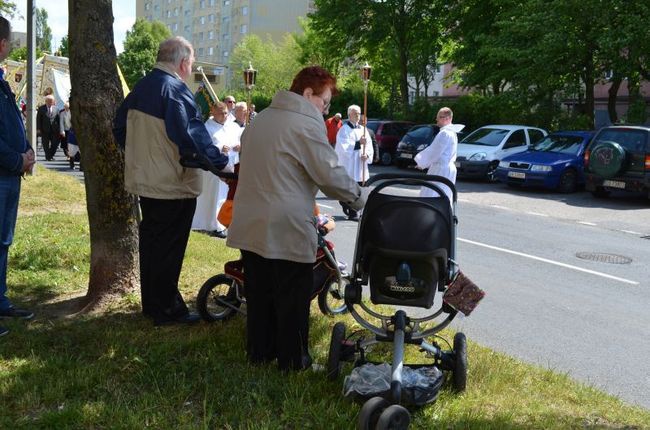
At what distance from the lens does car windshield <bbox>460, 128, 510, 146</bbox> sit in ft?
71.3

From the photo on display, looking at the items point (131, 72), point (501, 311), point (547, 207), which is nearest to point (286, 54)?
point (131, 72)

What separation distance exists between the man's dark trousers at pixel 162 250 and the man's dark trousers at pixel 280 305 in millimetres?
872

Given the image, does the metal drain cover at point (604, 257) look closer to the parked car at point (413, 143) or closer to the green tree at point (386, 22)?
the parked car at point (413, 143)

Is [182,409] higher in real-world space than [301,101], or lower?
lower

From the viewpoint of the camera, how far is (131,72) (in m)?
78.1

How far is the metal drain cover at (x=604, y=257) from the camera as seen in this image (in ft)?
32.1

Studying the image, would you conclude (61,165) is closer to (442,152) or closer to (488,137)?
(488,137)

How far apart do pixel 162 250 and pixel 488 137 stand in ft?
60.7

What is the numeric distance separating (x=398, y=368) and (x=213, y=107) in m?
7.88

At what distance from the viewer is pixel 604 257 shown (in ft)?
33.0

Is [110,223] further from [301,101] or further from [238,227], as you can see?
[301,101]

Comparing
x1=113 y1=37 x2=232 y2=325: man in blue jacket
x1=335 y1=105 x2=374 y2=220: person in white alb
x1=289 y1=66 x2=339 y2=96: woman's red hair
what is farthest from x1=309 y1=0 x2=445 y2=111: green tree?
x1=289 y1=66 x2=339 y2=96: woman's red hair

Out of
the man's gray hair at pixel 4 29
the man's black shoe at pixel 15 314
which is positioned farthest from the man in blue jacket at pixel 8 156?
the man's black shoe at pixel 15 314

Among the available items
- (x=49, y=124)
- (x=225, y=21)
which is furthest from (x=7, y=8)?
(x=225, y=21)
